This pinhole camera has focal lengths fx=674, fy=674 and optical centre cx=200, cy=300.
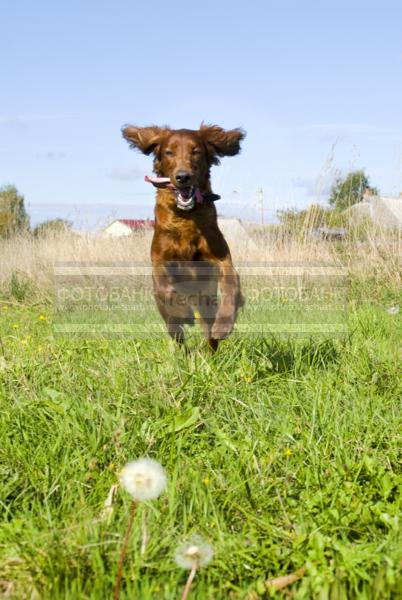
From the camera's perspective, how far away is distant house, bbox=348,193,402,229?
7.83 m

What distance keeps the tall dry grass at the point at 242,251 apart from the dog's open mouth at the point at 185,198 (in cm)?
323

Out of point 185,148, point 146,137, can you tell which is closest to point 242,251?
point 146,137

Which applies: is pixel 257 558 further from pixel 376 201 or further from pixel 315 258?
pixel 376 201

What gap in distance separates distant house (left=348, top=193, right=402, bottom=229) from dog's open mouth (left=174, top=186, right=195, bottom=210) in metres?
3.81

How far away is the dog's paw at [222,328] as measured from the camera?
12.6 ft

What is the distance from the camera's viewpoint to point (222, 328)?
3.86 m

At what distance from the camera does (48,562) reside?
5.09ft

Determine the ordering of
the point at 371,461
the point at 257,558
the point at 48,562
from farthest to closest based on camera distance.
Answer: the point at 371,461
the point at 257,558
the point at 48,562

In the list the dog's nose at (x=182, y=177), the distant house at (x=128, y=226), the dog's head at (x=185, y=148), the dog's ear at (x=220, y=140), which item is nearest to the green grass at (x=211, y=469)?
the dog's nose at (x=182, y=177)

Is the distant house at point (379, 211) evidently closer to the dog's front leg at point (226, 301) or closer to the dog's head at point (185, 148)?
the dog's head at point (185, 148)

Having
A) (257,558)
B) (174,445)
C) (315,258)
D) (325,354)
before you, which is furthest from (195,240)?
(315,258)

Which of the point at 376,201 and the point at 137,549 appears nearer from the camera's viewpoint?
the point at 137,549

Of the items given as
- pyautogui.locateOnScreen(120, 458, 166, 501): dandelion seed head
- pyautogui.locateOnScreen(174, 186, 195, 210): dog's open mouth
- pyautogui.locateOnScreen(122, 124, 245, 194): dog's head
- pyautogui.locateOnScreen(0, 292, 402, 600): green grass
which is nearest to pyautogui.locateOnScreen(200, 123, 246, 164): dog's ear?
pyautogui.locateOnScreen(122, 124, 245, 194): dog's head

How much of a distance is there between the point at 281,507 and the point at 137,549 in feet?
Answer: 1.64
